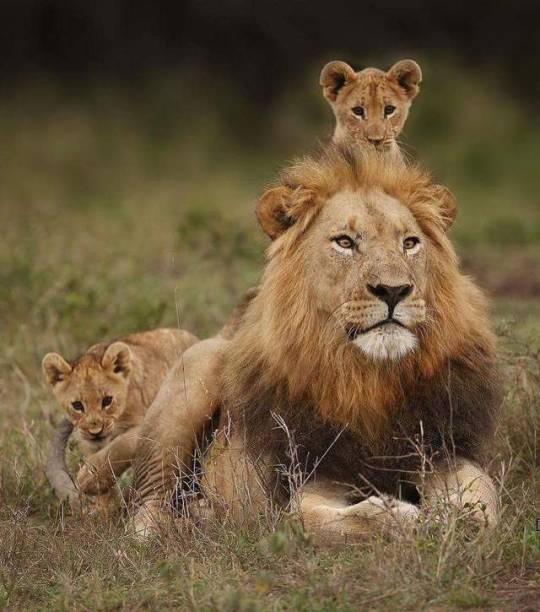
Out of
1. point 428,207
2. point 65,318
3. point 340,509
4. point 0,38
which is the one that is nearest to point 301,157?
point 428,207

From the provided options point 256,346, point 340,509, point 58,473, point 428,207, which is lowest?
point 58,473

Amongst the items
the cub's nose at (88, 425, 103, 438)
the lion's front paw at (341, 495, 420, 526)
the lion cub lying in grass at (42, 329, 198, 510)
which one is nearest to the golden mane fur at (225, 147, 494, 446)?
the lion's front paw at (341, 495, 420, 526)

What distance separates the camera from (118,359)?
6.03m

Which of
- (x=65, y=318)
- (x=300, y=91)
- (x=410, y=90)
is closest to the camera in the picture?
(x=410, y=90)

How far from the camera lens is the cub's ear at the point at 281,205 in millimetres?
4719

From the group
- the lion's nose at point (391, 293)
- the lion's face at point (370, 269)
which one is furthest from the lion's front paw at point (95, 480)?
the lion's nose at point (391, 293)

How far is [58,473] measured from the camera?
5719 mm

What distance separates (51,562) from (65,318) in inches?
131

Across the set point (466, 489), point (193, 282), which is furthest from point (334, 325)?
point (193, 282)

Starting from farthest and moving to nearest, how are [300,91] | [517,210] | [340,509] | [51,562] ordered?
[300,91], [517,210], [51,562], [340,509]

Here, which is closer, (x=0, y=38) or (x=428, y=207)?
(x=428, y=207)

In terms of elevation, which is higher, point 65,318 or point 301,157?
point 301,157

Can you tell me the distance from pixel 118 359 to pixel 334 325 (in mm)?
1777

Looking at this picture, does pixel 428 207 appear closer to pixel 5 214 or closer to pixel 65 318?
pixel 65 318
